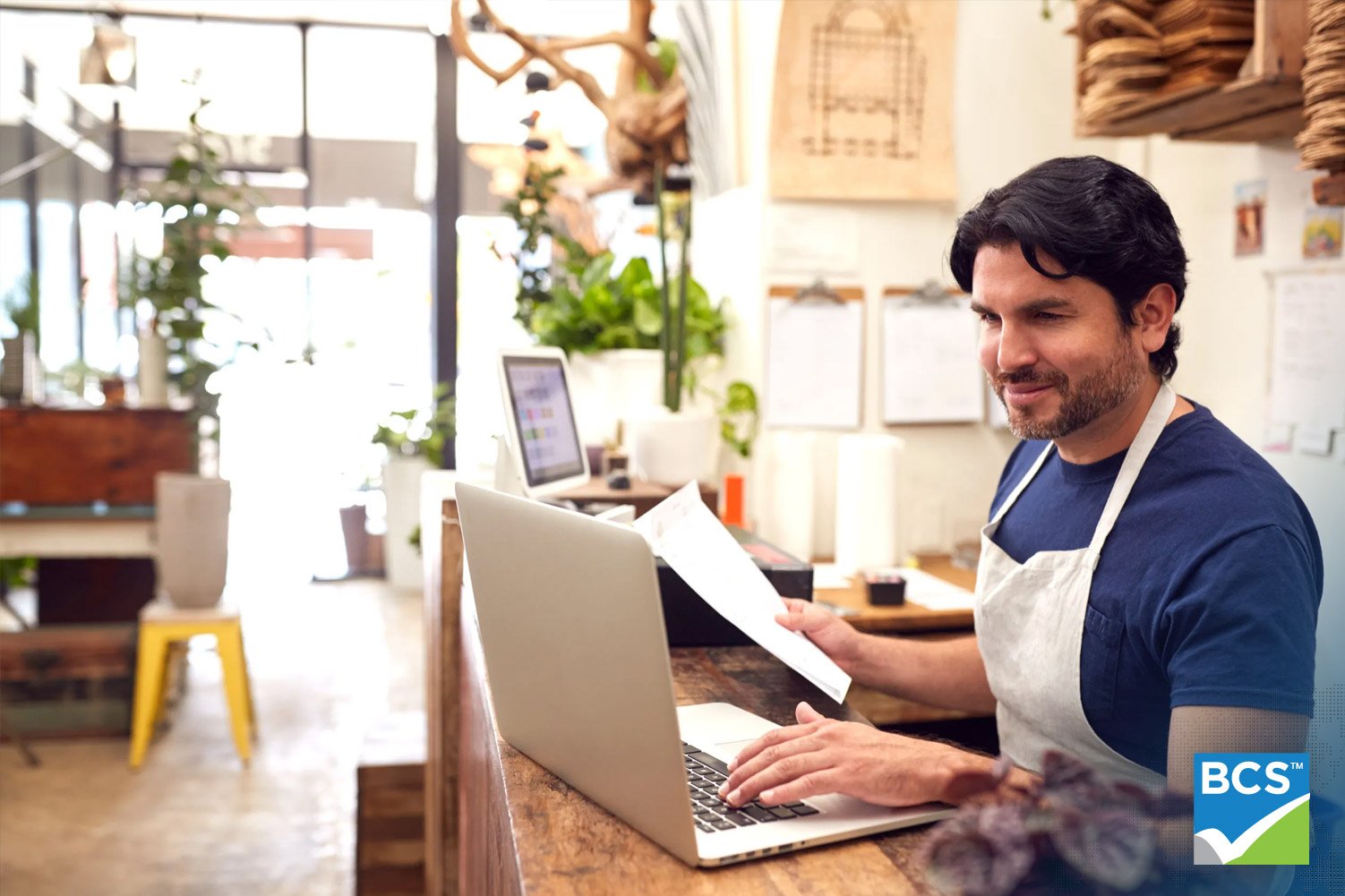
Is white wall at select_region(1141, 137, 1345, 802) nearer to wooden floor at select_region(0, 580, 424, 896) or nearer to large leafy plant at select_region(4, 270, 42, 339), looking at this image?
wooden floor at select_region(0, 580, 424, 896)

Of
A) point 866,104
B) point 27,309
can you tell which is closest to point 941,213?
point 866,104

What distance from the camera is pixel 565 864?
99cm

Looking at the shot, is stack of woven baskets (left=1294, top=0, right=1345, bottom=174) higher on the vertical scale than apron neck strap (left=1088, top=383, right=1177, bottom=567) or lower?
higher

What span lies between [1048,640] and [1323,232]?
53.7 inches

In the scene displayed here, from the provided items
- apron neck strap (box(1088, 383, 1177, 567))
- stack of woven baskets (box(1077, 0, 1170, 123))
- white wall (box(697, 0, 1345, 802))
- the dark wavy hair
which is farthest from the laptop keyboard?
white wall (box(697, 0, 1345, 802))

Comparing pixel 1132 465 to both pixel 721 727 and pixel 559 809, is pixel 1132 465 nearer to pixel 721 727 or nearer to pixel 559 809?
pixel 721 727

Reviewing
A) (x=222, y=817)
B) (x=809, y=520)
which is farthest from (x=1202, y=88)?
(x=222, y=817)

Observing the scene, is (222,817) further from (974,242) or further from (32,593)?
(32,593)

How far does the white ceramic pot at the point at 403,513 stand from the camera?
6715 mm

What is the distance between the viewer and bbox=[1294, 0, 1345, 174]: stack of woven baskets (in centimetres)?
177

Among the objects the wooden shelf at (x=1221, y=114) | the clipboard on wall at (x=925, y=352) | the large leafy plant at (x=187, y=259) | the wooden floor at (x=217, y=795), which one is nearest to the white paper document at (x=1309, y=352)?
the wooden shelf at (x=1221, y=114)

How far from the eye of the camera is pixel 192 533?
388 centimetres

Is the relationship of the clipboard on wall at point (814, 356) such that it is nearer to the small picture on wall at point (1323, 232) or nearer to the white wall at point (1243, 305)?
the white wall at point (1243, 305)

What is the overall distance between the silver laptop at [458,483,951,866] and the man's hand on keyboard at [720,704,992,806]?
21 mm
